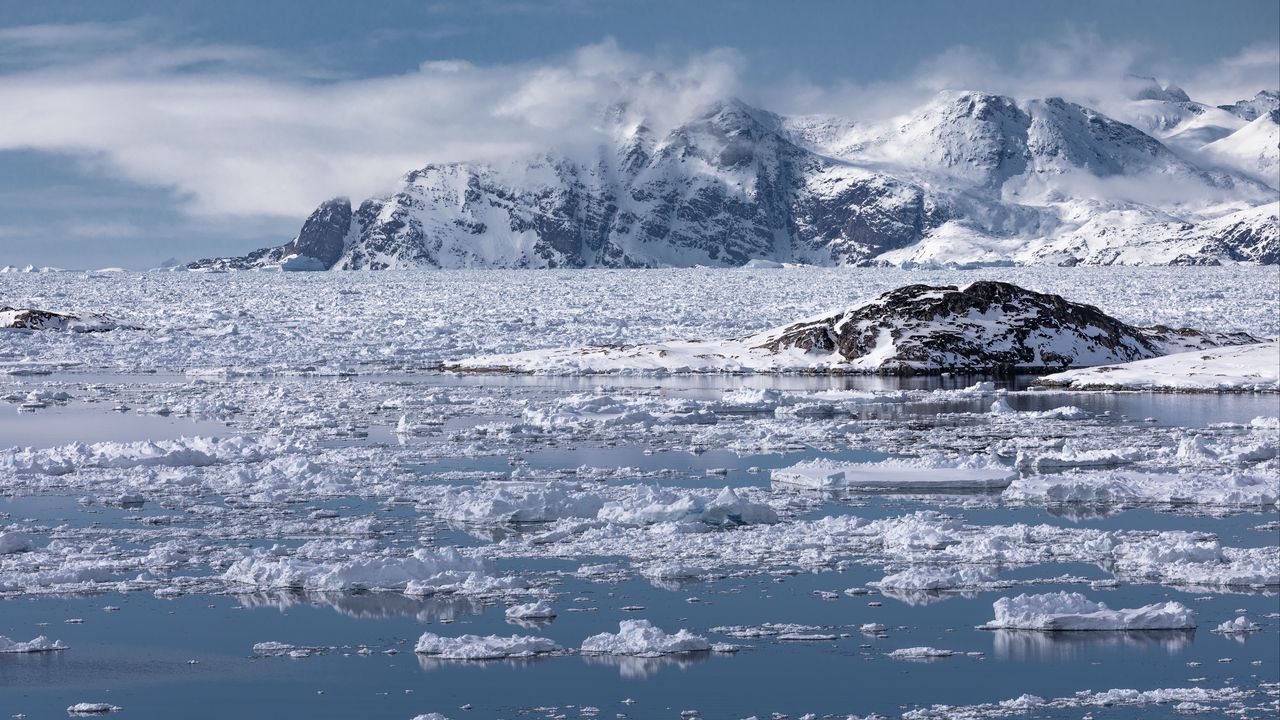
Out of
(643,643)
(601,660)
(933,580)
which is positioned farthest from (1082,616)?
(601,660)

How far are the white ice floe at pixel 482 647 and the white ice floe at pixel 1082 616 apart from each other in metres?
3.43

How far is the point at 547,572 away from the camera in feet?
45.5

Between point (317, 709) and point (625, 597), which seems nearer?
point (317, 709)

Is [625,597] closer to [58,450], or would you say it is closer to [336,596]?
[336,596]

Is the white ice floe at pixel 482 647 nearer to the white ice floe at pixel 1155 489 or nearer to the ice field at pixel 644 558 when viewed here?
the ice field at pixel 644 558

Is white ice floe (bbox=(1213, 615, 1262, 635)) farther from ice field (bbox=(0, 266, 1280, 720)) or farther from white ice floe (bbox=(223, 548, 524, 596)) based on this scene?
white ice floe (bbox=(223, 548, 524, 596))

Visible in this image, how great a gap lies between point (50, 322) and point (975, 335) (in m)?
34.2

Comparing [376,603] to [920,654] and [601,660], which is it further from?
[920,654]

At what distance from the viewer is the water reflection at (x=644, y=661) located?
10859mm

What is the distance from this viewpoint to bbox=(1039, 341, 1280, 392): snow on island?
32719 millimetres

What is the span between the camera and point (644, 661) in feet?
36.2

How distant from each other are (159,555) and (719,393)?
63.9ft

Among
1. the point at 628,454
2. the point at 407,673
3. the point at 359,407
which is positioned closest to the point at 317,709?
the point at 407,673

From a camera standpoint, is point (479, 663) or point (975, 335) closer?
point (479, 663)
